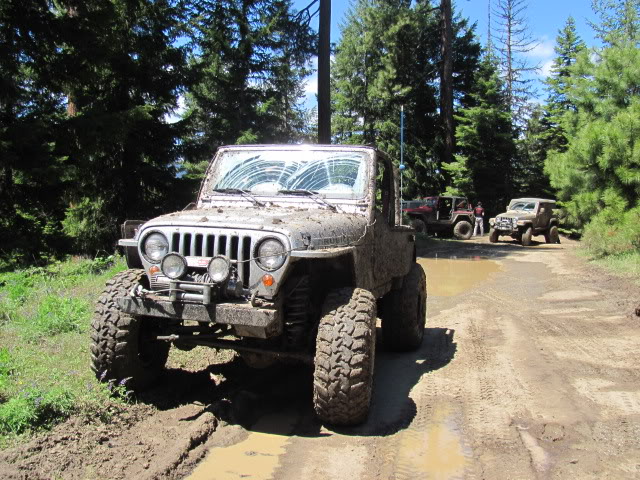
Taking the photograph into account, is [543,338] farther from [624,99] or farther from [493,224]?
[493,224]

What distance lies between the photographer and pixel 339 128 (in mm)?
37812

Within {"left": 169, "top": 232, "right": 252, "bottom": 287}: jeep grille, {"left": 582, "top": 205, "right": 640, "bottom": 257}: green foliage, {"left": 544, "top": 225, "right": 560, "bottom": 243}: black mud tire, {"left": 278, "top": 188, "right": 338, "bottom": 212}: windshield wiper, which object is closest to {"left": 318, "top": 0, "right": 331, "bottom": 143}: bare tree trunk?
{"left": 582, "top": 205, "right": 640, "bottom": 257}: green foliage

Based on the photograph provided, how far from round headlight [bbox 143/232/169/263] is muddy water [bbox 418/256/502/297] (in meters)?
7.51

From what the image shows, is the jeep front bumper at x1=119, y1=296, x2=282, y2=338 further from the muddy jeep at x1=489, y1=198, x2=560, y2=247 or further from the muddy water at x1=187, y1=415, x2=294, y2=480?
the muddy jeep at x1=489, y1=198, x2=560, y2=247

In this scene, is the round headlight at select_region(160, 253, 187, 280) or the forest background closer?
the round headlight at select_region(160, 253, 187, 280)

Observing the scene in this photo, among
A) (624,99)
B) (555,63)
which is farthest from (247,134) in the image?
(555,63)

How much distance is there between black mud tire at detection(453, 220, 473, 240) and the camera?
86.0 feet

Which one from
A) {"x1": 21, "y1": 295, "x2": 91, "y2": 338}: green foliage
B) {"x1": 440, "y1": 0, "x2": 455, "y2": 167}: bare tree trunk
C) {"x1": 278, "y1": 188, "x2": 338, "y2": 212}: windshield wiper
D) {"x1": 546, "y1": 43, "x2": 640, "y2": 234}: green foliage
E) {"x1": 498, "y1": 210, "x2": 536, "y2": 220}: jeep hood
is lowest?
{"x1": 21, "y1": 295, "x2": 91, "y2": 338}: green foliage

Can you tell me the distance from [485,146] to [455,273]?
2263 cm

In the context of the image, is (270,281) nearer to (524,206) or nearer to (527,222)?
(527,222)

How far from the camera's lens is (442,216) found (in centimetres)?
2708

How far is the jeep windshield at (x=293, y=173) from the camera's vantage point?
5449 mm

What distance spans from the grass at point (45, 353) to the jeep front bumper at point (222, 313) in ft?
2.48

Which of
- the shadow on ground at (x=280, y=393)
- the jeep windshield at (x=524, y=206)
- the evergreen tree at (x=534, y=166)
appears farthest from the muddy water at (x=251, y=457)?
the evergreen tree at (x=534, y=166)
